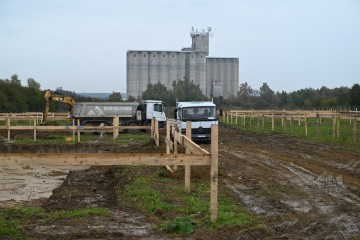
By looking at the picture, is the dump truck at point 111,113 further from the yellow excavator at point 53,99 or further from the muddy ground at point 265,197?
the muddy ground at point 265,197

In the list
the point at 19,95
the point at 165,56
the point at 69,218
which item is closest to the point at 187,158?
the point at 69,218

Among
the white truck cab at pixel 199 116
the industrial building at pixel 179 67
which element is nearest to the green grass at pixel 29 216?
the white truck cab at pixel 199 116

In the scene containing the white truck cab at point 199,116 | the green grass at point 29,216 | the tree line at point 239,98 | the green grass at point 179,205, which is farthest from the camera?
the tree line at point 239,98

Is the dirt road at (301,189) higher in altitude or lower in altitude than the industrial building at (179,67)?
lower

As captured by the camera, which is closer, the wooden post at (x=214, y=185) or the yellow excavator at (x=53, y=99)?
the wooden post at (x=214, y=185)

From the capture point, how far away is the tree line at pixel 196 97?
58.8m

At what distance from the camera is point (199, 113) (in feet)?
92.2

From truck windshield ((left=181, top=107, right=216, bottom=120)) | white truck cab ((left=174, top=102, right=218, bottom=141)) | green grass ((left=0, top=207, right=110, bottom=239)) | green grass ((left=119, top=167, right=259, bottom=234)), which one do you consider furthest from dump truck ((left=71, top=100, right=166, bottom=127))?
green grass ((left=0, top=207, right=110, bottom=239))

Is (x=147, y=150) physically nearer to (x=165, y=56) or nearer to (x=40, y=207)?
(x=40, y=207)

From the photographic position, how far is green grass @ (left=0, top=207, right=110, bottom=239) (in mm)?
7613

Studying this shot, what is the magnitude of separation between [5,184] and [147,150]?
772cm

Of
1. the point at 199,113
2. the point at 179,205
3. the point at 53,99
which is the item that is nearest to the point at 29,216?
the point at 179,205

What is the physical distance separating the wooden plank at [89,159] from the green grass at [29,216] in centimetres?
93

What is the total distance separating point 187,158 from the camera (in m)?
8.07
